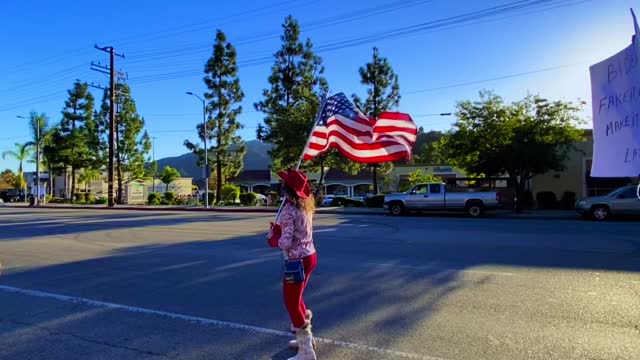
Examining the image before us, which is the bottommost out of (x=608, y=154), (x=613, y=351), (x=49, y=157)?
(x=613, y=351)

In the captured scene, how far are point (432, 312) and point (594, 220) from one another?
18.8 metres

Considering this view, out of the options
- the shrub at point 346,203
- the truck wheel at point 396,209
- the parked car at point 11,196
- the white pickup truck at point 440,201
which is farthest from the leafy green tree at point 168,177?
the white pickup truck at point 440,201

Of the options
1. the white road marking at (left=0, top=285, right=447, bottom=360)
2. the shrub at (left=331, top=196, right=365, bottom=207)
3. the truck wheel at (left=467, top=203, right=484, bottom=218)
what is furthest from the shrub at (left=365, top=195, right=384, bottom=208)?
the white road marking at (left=0, top=285, right=447, bottom=360)

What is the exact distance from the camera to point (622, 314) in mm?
6203

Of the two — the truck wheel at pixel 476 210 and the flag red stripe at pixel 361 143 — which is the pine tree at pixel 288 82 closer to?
the truck wheel at pixel 476 210

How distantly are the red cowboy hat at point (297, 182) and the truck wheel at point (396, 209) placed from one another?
71.6 feet

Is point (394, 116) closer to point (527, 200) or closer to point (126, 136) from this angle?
point (527, 200)

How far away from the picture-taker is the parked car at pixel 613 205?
2152 cm

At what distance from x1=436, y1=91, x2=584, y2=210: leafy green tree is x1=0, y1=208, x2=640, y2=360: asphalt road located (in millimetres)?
13923

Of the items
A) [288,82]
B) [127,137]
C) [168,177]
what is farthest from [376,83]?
[168,177]

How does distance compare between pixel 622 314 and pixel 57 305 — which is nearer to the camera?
pixel 622 314

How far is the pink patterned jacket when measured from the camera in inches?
190

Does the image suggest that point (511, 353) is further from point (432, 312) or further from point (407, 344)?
point (432, 312)

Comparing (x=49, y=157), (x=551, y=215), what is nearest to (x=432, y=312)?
(x=551, y=215)
